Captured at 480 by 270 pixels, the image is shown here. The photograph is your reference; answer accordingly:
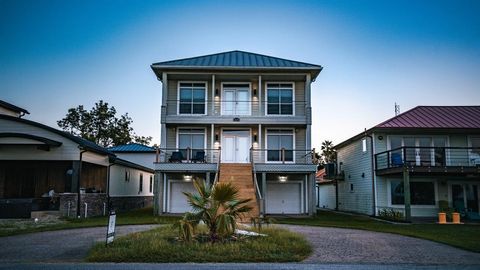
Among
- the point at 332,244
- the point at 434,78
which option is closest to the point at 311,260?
the point at 332,244

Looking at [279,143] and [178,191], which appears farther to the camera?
[279,143]

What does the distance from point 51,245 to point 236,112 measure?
15.3 m

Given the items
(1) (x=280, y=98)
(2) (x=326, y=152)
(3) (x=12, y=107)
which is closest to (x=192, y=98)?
(1) (x=280, y=98)

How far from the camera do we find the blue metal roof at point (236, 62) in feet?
78.1

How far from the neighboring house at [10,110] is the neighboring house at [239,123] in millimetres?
10833

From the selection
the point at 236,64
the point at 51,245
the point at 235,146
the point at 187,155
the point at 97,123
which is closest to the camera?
the point at 51,245

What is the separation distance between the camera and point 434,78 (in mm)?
23609

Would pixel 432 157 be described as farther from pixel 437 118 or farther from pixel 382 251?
pixel 382 251

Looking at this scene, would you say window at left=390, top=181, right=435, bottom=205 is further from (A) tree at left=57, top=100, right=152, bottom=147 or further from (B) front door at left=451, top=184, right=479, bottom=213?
(A) tree at left=57, top=100, right=152, bottom=147

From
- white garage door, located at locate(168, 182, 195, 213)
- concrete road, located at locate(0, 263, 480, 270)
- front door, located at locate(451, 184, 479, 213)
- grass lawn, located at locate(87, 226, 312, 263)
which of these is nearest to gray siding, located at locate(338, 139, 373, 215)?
front door, located at locate(451, 184, 479, 213)

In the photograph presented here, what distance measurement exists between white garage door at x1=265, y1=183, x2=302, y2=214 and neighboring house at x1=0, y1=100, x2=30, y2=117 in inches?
716

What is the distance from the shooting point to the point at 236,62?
24.6 meters

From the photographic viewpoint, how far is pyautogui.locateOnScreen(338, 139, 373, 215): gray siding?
24875 millimetres

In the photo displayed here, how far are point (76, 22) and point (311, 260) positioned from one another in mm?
15690
